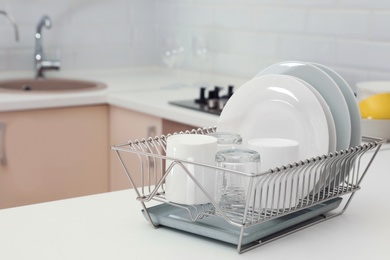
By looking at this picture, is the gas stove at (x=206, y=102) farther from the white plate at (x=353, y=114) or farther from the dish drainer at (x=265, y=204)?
the dish drainer at (x=265, y=204)

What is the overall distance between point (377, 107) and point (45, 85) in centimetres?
170

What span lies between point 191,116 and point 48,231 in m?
1.29

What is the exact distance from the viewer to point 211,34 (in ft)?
10.3

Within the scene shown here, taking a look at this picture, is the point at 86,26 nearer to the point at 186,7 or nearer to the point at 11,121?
the point at 186,7

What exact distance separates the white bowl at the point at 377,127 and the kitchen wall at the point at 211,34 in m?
0.56

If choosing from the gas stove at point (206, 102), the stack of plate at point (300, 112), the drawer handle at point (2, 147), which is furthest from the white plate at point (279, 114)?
the drawer handle at point (2, 147)

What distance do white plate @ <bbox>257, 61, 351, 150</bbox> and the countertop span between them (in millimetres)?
926

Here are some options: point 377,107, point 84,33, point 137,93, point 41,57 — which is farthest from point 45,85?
point 377,107

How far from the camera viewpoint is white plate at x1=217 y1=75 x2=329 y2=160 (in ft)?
3.94

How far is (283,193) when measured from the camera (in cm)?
108

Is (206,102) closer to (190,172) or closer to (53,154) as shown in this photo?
(53,154)

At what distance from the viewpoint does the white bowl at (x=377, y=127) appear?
6.08 ft

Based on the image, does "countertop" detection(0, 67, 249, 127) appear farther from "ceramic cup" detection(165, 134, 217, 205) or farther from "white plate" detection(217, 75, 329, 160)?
"ceramic cup" detection(165, 134, 217, 205)

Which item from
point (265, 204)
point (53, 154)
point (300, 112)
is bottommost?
point (53, 154)
